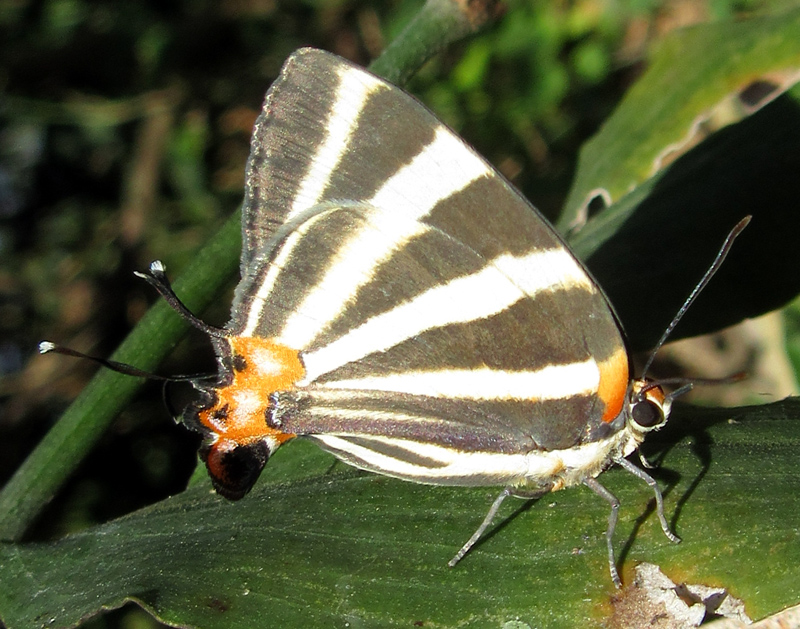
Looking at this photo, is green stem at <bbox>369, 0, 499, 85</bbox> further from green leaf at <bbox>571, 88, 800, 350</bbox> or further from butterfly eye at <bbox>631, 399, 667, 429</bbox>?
butterfly eye at <bbox>631, 399, 667, 429</bbox>

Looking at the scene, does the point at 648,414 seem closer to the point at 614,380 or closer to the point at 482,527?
the point at 614,380

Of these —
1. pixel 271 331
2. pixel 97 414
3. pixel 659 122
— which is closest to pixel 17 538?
pixel 97 414

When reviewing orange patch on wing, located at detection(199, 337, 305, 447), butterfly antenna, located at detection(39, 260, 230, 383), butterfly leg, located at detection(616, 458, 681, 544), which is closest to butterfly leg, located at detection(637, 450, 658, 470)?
butterfly leg, located at detection(616, 458, 681, 544)

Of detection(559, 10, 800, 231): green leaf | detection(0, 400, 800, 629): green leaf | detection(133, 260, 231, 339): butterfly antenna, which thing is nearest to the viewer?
detection(0, 400, 800, 629): green leaf

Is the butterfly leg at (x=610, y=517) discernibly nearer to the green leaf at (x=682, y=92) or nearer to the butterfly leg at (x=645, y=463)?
the butterfly leg at (x=645, y=463)

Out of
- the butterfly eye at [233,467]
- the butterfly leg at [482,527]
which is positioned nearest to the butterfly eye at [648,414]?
the butterfly leg at [482,527]

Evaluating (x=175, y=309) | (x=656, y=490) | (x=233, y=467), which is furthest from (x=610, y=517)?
(x=175, y=309)

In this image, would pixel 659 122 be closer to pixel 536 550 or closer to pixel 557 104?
pixel 557 104

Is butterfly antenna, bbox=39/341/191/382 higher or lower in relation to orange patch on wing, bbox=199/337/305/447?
higher
